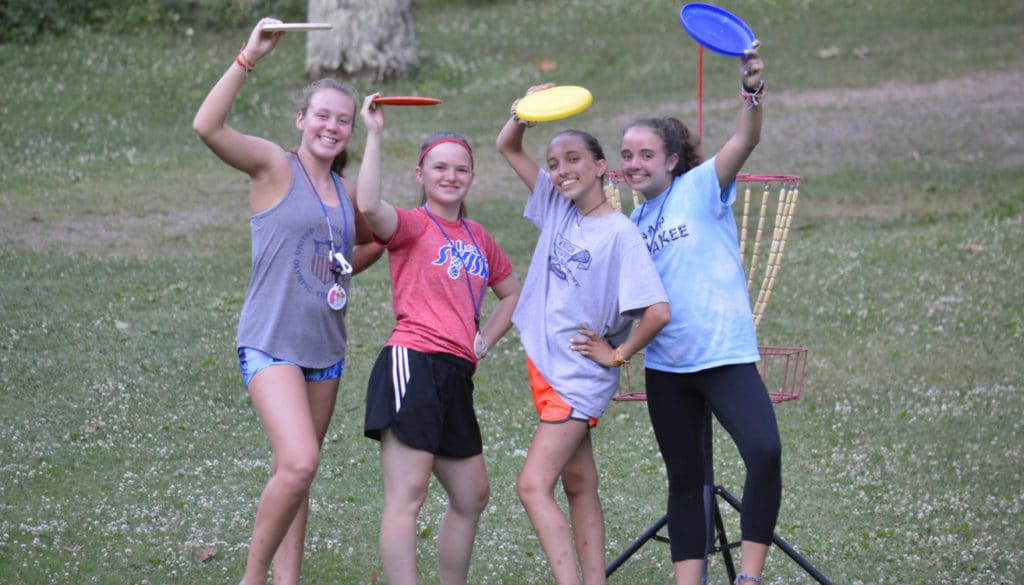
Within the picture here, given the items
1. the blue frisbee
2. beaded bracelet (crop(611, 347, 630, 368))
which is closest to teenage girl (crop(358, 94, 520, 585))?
beaded bracelet (crop(611, 347, 630, 368))

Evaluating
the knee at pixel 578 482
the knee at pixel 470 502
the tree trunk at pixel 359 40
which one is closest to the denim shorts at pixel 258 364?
the knee at pixel 470 502

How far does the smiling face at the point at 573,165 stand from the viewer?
15.5 feet

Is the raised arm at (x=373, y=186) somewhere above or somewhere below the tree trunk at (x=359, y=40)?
below

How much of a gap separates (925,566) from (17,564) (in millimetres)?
3887

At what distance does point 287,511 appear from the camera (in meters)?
4.50

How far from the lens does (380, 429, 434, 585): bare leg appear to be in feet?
15.1

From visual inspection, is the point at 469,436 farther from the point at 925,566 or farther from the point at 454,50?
the point at 454,50

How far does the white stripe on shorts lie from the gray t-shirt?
1.51ft

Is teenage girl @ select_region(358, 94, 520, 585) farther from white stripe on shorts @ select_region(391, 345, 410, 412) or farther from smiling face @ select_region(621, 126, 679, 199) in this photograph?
smiling face @ select_region(621, 126, 679, 199)

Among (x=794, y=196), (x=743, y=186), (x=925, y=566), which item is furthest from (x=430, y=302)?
(x=743, y=186)

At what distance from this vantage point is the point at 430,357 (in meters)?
4.68

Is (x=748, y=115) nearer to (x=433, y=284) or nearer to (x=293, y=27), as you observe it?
(x=433, y=284)

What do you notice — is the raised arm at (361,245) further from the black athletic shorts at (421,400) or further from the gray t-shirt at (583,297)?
the gray t-shirt at (583,297)

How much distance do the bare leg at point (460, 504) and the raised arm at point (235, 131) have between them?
1.20 metres
